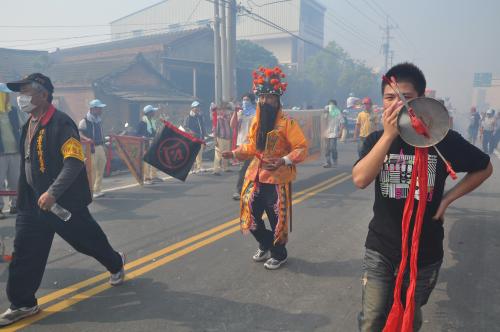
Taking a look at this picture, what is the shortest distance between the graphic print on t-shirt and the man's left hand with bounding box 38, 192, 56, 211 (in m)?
2.65

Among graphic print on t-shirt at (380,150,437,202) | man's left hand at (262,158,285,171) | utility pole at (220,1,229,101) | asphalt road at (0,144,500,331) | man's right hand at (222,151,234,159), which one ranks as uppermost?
utility pole at (220,1,229,101)

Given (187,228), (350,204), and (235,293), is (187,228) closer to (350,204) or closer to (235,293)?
(235,293)

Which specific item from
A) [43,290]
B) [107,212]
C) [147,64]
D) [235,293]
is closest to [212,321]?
[235,293]

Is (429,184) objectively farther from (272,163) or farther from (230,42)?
(230,42)

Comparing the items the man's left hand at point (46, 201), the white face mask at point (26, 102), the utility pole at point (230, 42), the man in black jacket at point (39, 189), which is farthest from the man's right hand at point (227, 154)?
the utility pole at point (230, 42)

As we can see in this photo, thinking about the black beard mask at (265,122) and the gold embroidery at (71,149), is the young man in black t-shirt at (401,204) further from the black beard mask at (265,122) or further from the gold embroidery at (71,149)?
the gold embroidery at (71,149)

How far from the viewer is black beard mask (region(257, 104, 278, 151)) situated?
15.0 feet

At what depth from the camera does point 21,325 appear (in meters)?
3.55

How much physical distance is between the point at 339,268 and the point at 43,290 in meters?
3.06

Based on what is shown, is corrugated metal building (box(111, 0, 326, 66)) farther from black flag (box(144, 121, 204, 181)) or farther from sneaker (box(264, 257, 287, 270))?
sneaker (box(264, 257, 287, 270))

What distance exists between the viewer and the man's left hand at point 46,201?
3.53 m

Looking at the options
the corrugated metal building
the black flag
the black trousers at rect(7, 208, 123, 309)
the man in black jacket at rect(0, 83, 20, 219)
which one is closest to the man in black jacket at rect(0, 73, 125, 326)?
the black trousers at rect(7, 208, 123, 309)

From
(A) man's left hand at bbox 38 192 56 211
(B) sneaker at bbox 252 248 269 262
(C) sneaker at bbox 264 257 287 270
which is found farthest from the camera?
(B) sneaker at bbox 252 248 269 262

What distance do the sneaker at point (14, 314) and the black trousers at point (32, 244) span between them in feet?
0.11
